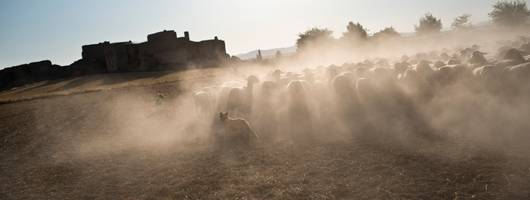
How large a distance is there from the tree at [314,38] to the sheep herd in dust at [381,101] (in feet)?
122

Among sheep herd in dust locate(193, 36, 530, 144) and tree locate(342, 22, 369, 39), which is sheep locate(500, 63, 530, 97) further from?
tree locate(342, 22, 369, 39)

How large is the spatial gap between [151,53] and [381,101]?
38.4 meters

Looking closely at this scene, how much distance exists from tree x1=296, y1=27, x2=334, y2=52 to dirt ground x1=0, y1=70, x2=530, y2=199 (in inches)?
1691

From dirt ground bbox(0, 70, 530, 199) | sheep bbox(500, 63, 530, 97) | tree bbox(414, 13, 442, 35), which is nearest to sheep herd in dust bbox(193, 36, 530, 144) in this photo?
sheep bbox(500, 63, 530, 97)

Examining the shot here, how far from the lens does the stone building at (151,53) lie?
128 ft

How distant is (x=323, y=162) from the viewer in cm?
543

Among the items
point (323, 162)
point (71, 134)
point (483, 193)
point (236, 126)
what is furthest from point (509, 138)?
point (71, 134)

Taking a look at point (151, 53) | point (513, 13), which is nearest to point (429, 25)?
point (513, 13)

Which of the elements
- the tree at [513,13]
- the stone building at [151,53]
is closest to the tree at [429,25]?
the tree at [513,13]

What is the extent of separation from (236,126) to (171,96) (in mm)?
11172

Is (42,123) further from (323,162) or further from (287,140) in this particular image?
(323,162)

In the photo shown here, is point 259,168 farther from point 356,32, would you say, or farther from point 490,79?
point 356,32

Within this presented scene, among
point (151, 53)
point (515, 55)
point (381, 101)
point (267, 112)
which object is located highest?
point (151, 53)

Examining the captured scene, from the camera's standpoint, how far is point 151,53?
40.2 m
